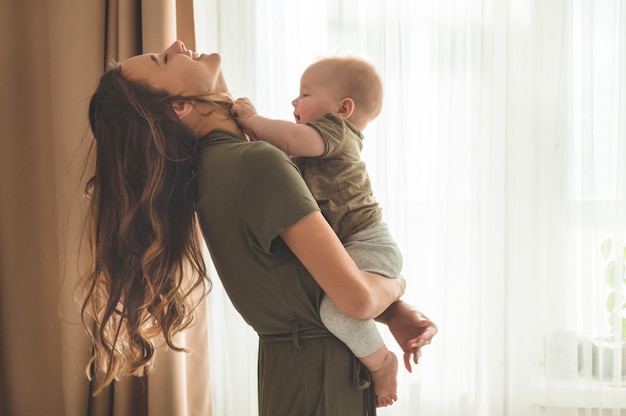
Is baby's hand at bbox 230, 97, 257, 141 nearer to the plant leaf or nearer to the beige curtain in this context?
the beige curtain

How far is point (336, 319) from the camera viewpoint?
1221 mm

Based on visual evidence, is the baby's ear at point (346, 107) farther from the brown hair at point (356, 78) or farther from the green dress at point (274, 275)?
the green dress at point (274, 275)

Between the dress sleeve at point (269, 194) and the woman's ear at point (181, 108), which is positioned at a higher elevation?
the woman's ear at point (181, 108)

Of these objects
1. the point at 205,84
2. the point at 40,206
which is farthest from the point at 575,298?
the point at 40,206

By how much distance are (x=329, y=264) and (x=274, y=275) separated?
12cm

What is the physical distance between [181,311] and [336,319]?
1.25 feet

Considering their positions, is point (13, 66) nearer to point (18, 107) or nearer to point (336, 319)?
point (18, 107)

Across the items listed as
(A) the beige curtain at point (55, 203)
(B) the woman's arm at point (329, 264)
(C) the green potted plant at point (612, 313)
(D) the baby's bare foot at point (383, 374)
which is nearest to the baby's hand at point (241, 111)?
(B) the woman's arm at point (329, 264)

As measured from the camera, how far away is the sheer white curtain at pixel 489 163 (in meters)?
2.59

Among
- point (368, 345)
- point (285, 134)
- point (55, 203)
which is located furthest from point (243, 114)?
point (55, 203)

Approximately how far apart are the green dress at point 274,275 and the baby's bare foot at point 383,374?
18 mm

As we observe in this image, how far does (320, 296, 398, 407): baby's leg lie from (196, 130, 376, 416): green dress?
19 millimetres

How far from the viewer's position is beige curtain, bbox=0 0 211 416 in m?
2.41

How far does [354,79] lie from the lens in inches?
60.3
